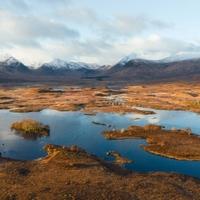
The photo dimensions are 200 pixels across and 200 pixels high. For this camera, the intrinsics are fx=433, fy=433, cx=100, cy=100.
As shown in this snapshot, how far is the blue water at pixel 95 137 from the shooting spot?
49.7 m

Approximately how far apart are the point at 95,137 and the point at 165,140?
1047 centimetres

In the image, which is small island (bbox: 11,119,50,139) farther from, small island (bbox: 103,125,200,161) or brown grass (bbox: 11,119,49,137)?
small island (bbox: 103,125,200,161)

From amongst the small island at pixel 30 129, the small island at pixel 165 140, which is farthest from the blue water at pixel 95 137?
the small island at pixel 165 140

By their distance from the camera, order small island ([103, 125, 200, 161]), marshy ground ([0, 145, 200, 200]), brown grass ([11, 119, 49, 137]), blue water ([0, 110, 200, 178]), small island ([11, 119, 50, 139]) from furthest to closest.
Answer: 1. brown grass ([11, 119, 49, 137])
2. small island ([11, 119, 50, 139])
3. small island ([103, 125, 200, 161])
4. blue water ([0, 110, 200, 178])
5. marshy ground ([0, 145, 200, 200])

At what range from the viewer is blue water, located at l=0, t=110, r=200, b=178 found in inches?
1957

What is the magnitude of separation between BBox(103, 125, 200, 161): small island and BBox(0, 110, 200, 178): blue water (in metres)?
1.49

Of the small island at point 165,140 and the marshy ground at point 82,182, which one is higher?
the marshy ground at point 82,182

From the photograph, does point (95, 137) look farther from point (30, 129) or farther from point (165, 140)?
point (30, 129)

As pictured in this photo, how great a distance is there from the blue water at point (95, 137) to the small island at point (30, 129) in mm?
1204

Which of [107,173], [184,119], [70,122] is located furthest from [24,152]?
[184,119]

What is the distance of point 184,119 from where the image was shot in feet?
288

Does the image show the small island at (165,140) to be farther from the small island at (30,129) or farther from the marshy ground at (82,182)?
the marshy ground at (82,182)

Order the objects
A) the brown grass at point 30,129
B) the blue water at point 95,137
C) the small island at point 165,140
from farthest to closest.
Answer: the brown grass at point 30,129, the small island at point 165,140, the blue water at point 95,137

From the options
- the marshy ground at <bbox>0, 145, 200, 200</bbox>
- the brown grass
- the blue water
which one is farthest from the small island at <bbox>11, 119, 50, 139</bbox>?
the marshy ground at <bbox>0, 145, 200, 200</bbox>
